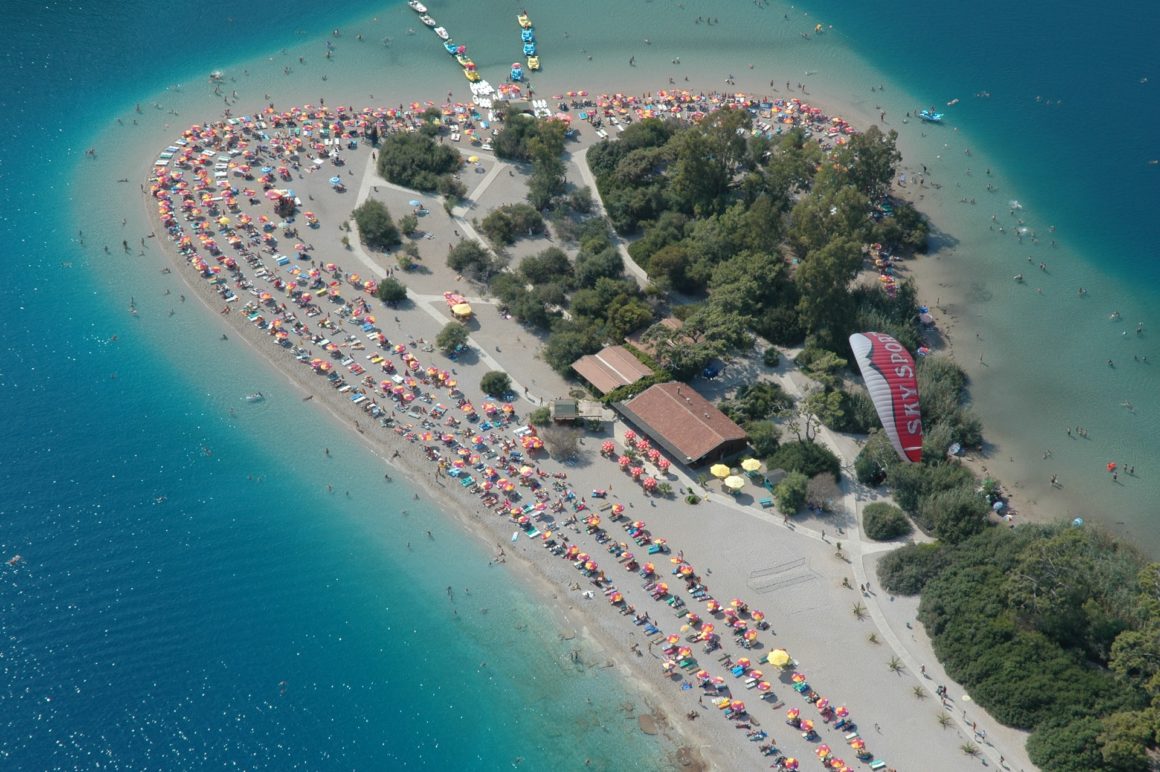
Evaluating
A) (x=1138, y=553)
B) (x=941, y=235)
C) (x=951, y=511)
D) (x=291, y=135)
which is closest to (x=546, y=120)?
(x=291, y=135)

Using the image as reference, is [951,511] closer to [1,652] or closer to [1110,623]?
[1110,623]

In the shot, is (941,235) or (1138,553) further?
(941,235)

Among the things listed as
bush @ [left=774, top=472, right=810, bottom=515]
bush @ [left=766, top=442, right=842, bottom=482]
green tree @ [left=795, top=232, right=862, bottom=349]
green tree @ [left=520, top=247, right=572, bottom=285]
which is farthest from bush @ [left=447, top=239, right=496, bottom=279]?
bush @ [left=774, top=472, right=810, bottom=515]

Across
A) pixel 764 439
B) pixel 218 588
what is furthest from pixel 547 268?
pixel 218 588

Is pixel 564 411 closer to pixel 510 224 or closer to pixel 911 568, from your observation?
pixel 510 224

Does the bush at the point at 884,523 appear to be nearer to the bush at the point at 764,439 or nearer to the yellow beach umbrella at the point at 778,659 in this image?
the bush at the point at 764,439

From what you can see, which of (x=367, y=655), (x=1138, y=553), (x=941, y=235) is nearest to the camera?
(x=367, y=655)
